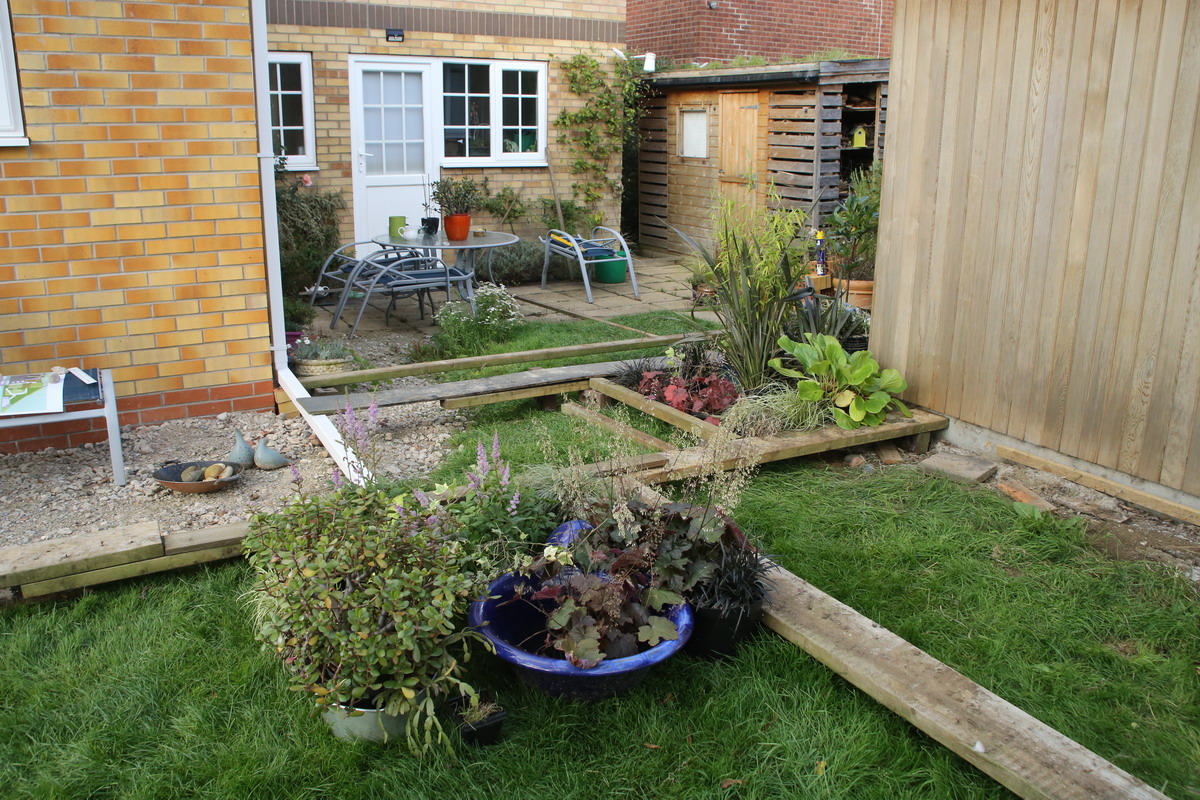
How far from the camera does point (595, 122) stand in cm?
→ 1127

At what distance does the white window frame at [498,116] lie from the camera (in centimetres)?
1030

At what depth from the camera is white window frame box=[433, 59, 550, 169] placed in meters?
10.3

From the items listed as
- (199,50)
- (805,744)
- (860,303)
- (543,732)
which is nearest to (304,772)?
(543,732)

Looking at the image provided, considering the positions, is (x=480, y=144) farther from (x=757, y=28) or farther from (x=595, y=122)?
(x=757, y=28)

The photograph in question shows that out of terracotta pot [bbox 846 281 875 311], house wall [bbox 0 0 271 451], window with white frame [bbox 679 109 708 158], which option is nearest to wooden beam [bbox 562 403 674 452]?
house wall [bbox 0 0 271 451]

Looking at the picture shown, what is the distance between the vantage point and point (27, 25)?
13.6 feet

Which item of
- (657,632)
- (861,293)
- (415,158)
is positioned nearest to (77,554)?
(657,632)

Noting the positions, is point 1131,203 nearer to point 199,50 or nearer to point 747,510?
point 747,510

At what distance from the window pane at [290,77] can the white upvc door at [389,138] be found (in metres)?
0.52

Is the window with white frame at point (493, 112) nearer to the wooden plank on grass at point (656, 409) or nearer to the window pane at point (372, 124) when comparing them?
the window pane at point (372, 124)

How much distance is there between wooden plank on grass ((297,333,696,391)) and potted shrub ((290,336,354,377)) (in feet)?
0.57

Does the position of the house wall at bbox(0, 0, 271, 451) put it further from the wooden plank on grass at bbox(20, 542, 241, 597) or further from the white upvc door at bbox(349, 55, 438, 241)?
the white upvc door at bbox(349, 55, 438, 241)

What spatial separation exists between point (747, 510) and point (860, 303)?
4.17 m

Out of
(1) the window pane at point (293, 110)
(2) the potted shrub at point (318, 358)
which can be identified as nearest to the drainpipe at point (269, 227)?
(2) the potted shrub at point (318, 358)
